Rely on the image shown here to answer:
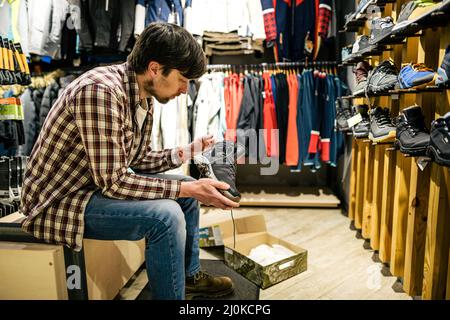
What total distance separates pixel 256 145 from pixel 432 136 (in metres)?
1.92

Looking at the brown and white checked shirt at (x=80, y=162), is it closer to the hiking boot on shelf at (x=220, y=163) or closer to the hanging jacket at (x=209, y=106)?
the hiking boot on shelf at (x=220, y=163)

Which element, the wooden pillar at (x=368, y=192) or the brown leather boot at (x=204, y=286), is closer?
the brown leather boot at (x=204, y=286)

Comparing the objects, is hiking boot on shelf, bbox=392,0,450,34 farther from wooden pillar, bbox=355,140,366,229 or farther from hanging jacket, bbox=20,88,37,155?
hanging jacket, bbox=20,88,37,155

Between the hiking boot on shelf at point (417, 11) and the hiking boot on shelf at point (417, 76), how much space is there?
0.16 metres

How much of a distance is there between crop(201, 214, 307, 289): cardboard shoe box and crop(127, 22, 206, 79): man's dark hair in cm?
101

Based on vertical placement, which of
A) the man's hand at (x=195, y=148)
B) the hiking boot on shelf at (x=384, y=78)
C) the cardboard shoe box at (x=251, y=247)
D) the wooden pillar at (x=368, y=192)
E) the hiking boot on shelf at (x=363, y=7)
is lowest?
the cardboard shoe box at (x=251, y=247)

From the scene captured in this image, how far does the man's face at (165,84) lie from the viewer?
1.20m

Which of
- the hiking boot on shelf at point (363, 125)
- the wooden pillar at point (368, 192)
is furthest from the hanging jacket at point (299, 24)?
the wooden pillar at point (368, 192)

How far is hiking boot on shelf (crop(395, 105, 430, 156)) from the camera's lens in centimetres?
131

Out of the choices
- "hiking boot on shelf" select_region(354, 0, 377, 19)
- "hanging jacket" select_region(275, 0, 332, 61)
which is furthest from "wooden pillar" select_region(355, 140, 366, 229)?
"hanging jacket" select_region(275, 0, 332, 61)

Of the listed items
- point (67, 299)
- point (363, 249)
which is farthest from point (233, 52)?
point (67, 299)

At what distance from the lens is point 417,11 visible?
127cm

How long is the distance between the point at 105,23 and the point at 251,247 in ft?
6.80

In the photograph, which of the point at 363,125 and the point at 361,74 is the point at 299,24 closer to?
the point at 361,74
